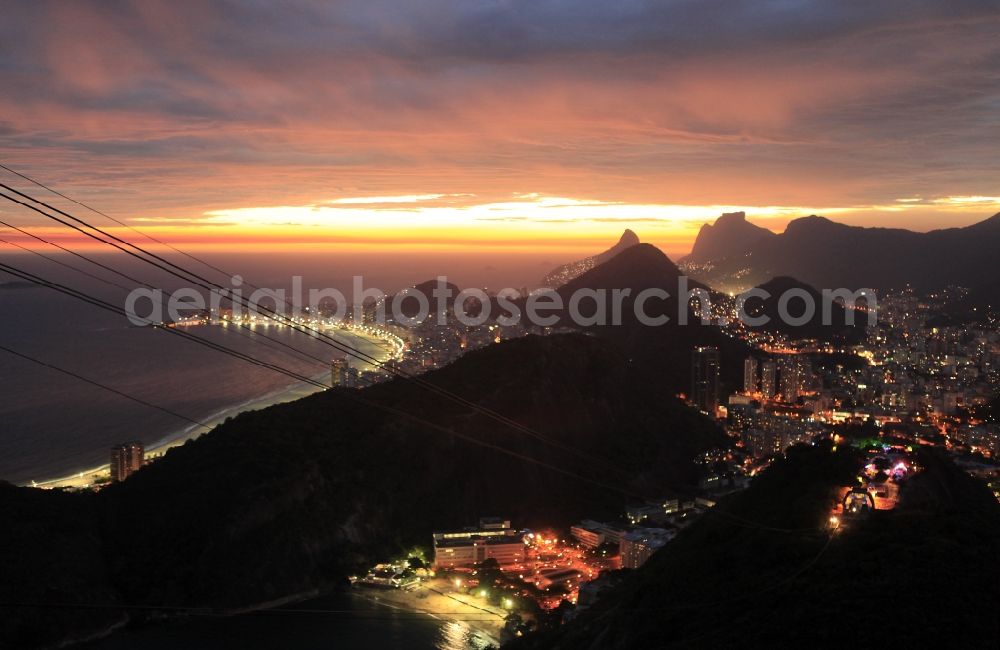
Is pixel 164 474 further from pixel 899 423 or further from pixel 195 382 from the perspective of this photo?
pixel 899 423

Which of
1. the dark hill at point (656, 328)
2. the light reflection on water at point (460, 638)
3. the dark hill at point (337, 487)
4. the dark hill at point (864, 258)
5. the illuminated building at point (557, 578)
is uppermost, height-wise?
the dark hill at point (864, 258)

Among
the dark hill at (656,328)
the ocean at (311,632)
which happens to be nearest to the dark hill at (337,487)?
the ocean at (311,632)

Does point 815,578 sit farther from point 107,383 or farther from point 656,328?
point 107,383

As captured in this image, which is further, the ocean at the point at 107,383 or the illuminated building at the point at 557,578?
the ocean at the point at 107,383

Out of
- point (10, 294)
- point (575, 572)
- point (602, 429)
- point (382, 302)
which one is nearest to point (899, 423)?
point (602, 429)

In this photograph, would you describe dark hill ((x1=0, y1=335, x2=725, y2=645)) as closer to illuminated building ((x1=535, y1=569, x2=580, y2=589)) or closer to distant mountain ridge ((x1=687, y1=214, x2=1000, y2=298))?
illuminated building ((x1=535, y1=569, x2=580, y2=589))

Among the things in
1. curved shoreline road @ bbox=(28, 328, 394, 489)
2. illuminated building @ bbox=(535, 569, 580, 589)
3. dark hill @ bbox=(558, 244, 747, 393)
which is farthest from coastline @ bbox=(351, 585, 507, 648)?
dark hill @ bbox=(558, 244, 747, 393)

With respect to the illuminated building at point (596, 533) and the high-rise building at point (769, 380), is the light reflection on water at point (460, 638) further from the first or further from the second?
the high-rise building at point (769, 380)
